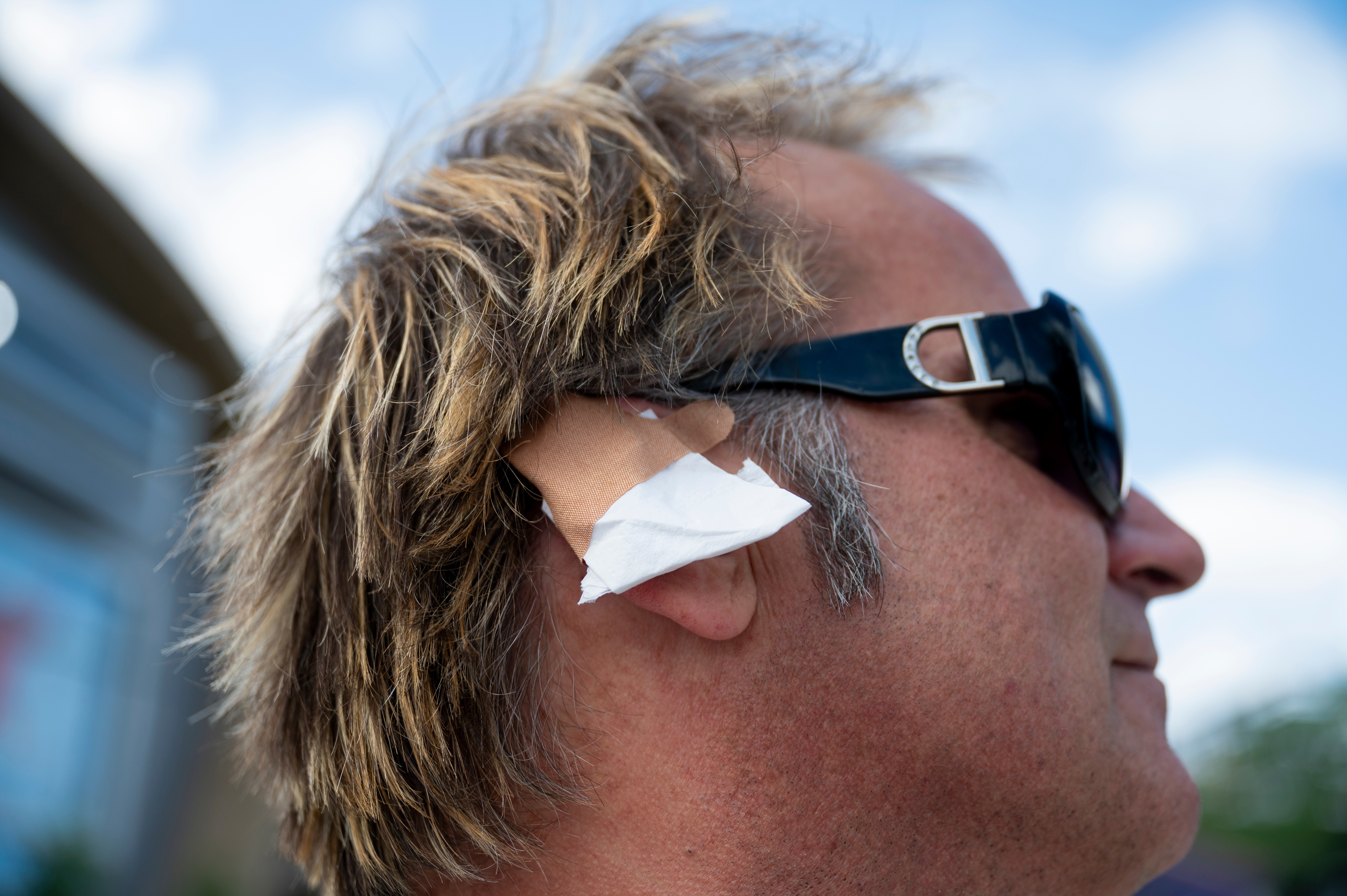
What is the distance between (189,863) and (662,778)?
8.06 meters

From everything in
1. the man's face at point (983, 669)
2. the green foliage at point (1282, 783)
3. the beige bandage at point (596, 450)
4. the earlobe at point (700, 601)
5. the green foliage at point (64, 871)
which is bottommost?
the green foliage at point (1282, 783)

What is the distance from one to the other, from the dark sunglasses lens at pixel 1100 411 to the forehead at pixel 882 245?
0.17 metres

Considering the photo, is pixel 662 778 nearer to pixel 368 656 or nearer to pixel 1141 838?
pixel 368 656

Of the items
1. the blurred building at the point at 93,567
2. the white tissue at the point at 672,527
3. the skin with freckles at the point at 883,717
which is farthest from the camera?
the blurred building at the point at 93,567

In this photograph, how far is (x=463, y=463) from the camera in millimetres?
1185

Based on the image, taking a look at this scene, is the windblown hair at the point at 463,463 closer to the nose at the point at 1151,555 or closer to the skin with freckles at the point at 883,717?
the skin with freckles at the point at 883,717

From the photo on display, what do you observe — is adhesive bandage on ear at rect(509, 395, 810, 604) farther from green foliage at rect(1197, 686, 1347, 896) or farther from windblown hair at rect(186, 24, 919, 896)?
green foliage at rect(1197, 686, 1347, 896)

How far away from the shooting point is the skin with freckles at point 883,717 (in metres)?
1.14

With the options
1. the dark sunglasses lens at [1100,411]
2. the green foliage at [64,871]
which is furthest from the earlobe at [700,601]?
the green foliage at [64,871]

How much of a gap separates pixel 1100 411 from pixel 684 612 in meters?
0.87

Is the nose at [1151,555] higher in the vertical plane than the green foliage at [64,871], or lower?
higher

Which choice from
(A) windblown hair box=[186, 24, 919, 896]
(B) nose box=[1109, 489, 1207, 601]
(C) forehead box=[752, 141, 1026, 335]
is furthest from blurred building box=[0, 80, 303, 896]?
(B) nose box=[1109, 489, 1207, 601]

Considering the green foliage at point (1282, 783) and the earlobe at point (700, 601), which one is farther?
the green foliage at point (1282, 783)

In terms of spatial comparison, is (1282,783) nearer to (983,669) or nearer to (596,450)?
(983,669)
